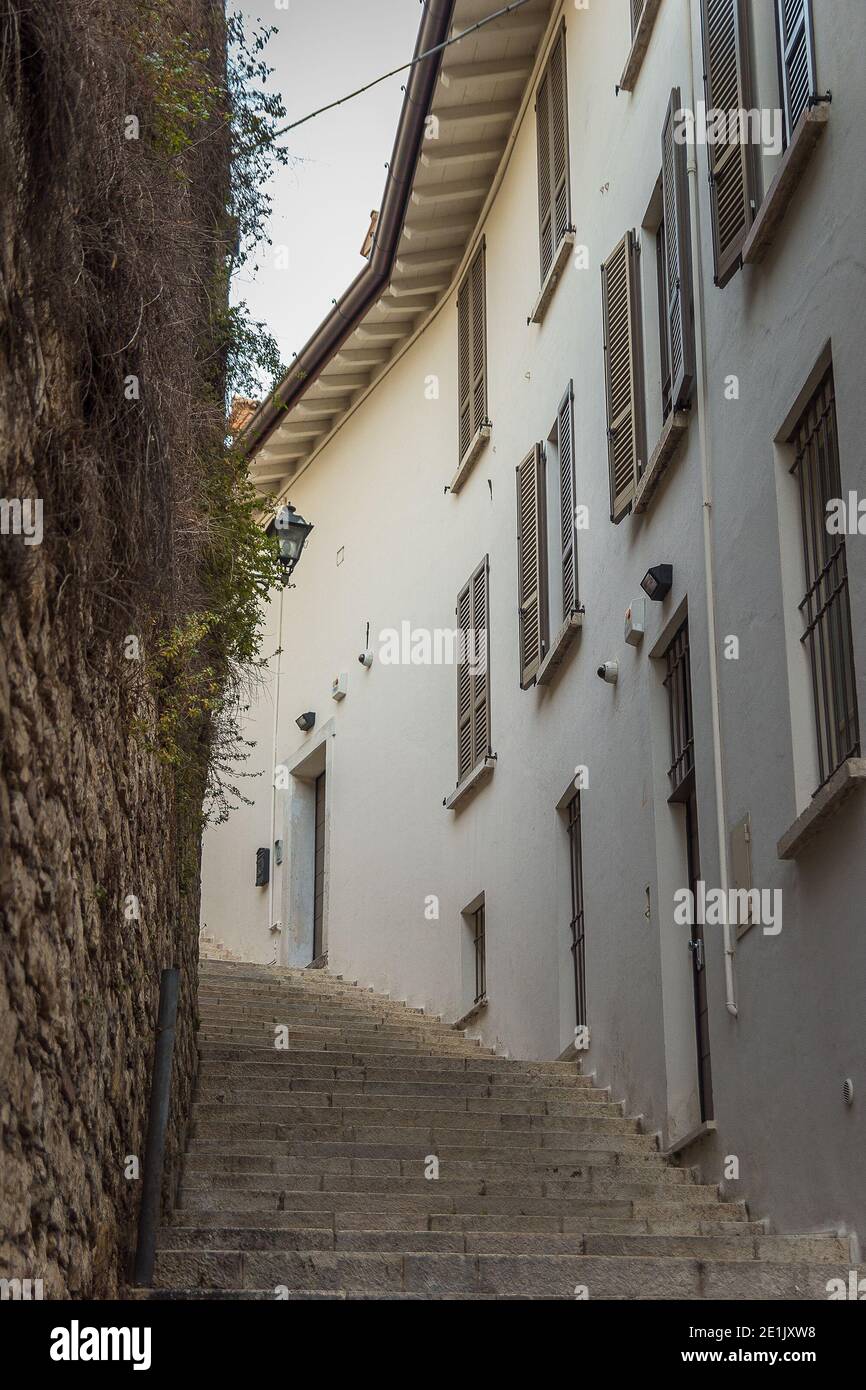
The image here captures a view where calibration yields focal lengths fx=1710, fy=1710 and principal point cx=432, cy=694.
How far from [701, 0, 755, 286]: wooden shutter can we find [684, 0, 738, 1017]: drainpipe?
370 mm

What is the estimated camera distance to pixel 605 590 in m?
11.6

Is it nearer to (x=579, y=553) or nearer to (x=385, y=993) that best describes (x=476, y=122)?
(x=579, y=553)

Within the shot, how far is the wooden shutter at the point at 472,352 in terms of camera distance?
16.3m

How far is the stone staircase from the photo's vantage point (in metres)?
6.36

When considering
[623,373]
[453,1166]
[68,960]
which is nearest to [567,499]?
[623,373]

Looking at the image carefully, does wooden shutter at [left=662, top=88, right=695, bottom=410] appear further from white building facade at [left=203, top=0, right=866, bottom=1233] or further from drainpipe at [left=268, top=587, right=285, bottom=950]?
drainpipe at [left=268, top=587, right=285, bottom=950]

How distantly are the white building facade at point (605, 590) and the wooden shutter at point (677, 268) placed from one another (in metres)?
0.03

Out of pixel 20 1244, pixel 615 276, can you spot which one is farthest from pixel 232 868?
pixel 20 1244

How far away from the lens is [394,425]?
18984 millimetres

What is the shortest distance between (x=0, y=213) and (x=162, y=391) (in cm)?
161

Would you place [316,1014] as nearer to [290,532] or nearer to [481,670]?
[481,670]

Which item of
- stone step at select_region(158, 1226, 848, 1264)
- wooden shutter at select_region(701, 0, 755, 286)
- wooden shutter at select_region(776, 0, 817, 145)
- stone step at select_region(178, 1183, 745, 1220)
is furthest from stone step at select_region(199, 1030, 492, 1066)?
wooden shutter at select_region(776, 0, 817, 145)

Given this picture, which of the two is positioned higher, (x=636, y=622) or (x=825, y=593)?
(x=636, y=622)

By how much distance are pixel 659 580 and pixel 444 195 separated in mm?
8011
